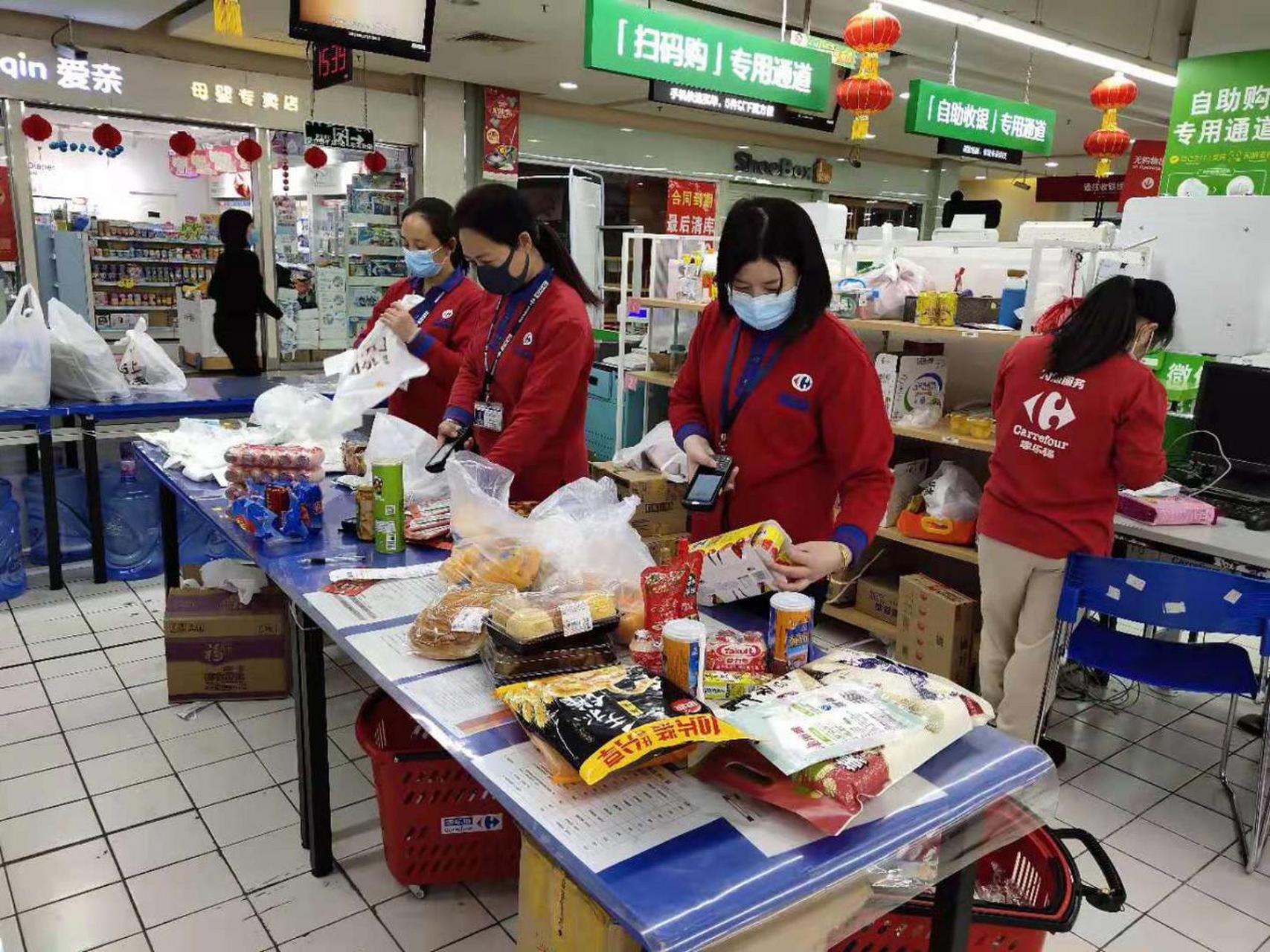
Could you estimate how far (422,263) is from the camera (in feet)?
11.7

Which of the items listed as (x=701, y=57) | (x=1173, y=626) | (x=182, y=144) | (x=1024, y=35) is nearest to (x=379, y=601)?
(x=1173, y=626)

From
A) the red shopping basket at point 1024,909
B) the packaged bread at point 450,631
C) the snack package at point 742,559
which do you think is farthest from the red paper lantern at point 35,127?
the red shopping basket at point 1024,909

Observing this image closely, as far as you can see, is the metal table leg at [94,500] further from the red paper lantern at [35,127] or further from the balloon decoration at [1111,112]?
the balloon decoration at [1111,112]

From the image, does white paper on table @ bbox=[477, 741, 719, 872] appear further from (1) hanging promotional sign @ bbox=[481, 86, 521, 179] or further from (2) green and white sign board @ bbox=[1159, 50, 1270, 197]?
(1) hanging promotional sign @ bbox=[481, 86, 521, 179]

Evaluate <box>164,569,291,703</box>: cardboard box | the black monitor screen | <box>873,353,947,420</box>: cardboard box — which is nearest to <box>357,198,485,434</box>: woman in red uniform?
<box>164,569,291,703</box>: cardboard box

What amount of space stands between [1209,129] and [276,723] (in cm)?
699

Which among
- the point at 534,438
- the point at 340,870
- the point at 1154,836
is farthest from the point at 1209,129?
the point at 340,870

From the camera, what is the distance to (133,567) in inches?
185

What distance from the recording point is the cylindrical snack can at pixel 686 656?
1.51 m

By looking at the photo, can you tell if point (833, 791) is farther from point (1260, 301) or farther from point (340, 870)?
point (1260, 301)

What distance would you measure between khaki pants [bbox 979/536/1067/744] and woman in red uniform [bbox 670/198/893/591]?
3.93 feet

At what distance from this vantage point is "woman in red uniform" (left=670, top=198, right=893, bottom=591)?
6.61ft

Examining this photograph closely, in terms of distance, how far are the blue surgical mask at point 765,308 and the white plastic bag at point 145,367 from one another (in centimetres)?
384

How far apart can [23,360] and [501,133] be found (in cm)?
713
